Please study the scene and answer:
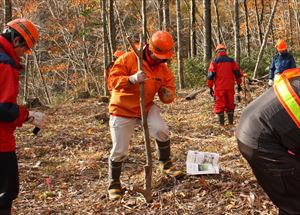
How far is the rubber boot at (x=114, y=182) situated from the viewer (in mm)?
4551

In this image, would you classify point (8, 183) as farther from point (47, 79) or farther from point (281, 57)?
point (47, 79)

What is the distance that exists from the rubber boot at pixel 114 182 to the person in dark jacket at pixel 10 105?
1394 mm

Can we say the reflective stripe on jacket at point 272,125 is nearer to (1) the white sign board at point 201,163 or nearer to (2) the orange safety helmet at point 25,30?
(2) the orange safety helmet at point 25,30

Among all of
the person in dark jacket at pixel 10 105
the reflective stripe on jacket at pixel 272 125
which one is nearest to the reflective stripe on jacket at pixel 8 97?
the person in dark jacket at pixel 10 105

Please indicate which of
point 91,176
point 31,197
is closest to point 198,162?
point 91,176

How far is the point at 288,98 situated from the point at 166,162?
2.65 meters

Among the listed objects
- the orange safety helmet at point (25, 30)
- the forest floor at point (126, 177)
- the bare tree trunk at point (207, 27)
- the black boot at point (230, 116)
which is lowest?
the forest floor at point (126, 177)

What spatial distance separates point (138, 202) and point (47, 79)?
28.7 meters

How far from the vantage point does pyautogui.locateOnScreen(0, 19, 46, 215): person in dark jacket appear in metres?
3.04

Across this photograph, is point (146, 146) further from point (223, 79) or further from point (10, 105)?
point (223, 79)

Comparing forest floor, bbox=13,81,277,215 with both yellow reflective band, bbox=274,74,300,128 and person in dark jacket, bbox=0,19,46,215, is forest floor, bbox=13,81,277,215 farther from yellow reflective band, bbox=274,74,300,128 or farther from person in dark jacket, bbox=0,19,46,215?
yellow reflective band, bbox=274,74,300,128

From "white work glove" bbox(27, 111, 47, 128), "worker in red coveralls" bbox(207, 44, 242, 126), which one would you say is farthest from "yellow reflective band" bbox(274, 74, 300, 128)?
"worker in red coveralls" bbox(207, 44, 242, 126)

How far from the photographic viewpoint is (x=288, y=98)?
7.88 feet

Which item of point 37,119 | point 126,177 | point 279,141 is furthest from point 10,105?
point 126,177
